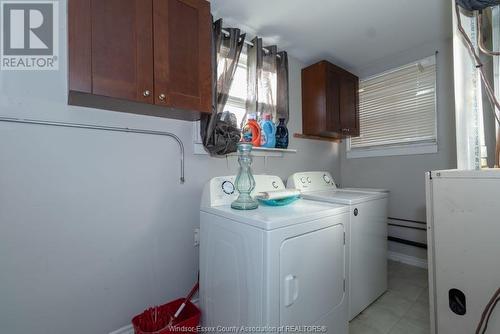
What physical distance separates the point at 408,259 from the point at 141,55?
10.8 ft

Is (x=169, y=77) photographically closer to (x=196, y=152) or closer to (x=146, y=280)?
(x=196, y=152)

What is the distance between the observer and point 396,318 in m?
1.76

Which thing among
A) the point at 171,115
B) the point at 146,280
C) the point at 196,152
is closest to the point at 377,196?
the point at 196,152

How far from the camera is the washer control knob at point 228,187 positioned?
1.60 meters

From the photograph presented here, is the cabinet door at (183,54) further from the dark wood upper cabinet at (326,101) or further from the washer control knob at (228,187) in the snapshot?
the dark wood upper cabinet at (326,101)

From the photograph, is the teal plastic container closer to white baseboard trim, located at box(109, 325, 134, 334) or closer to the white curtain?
the white curtain

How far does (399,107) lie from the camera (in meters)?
2.64

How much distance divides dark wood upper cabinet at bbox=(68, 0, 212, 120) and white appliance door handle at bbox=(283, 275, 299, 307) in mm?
1162

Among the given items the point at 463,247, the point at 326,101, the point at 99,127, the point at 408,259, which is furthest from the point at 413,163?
the point at 99,127

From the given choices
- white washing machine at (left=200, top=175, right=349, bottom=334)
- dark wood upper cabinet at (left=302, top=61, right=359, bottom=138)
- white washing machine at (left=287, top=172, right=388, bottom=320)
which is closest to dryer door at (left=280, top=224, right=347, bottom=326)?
white washing machine at (left=200, top=175, right=349, bottom=334)

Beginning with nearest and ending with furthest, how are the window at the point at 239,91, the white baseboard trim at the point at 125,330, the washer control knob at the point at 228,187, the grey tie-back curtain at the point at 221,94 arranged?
the white baseboard trim at the point at 125,330 → the washer control knob at the point at 228,187 → the grey tie-back curtain at the point at 221,94 → the window at the point at 239,91

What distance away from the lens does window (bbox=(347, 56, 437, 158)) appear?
7.98ft

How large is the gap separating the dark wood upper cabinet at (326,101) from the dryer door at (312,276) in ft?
4.47

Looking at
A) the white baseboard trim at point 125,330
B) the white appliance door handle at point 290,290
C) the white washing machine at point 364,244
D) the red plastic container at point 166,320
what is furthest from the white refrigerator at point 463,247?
the white baseboard trim at point 125,330
